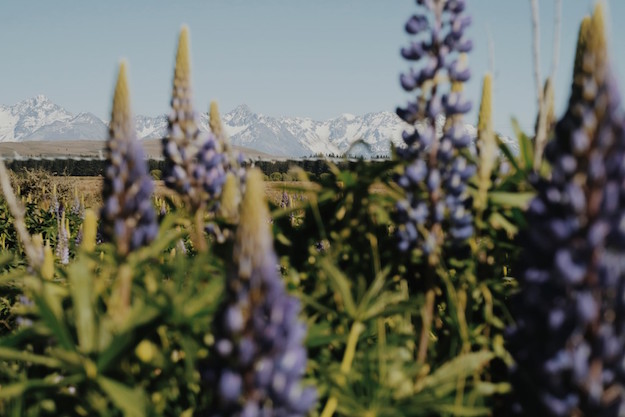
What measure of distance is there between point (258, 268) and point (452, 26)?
1.27 meters

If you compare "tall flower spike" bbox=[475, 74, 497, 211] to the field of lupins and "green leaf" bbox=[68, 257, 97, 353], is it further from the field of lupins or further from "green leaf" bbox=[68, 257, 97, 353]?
"green leaf" bbox=[68, 257, 97, 353]

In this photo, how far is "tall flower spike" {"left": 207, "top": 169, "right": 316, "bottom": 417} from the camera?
1297 mm

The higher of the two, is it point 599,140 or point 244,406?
point 599,140

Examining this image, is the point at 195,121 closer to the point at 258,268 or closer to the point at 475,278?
the point at 475,278

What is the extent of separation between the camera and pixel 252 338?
1.32m

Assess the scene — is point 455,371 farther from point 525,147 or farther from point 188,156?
point 188,156

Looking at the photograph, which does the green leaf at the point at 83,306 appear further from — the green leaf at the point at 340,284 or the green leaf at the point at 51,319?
the green leaf at the point at 340,284

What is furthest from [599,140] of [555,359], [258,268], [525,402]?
[258,268]

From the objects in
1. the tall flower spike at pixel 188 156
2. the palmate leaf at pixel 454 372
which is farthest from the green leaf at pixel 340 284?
the tall flower spike at pixel 188 156

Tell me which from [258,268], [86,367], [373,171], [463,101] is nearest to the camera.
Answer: [258,268]

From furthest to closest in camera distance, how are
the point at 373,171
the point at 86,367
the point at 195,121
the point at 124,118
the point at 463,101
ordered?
the point at 195,121 → the point at 463,101 → the point at 373,171 → the point at 124,118 → the point at 86,367

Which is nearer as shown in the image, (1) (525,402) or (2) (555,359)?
(2) (555,359)

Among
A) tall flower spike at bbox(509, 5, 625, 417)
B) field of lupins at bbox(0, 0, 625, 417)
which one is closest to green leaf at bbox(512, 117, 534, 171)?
field of lupins at bbox(0, 0, 625, 417)

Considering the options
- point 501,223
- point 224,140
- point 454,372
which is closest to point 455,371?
point 454,372
